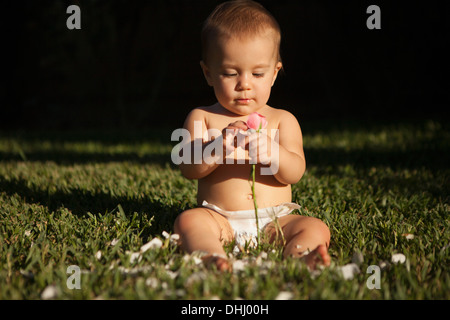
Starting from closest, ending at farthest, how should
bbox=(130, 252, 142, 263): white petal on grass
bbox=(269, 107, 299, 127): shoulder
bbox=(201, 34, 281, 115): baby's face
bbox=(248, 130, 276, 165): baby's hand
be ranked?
bbox=(130, 252, 142, 263): white petal on grass → bbox=(248, 130, 276, 165): baby's hand → bbox=(201, 34, 281, 115): baby's face → bbox=(269, 107, 299, 127): shoulder

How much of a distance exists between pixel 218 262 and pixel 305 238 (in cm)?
46

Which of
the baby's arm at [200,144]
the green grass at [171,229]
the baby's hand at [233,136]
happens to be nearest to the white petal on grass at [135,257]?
the green grass at [171,229]

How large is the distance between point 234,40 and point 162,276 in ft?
3.55

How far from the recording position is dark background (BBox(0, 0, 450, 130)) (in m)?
9.33

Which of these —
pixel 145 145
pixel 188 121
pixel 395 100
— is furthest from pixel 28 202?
pixel 395 100

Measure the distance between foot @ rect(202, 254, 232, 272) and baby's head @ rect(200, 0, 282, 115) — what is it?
2.50 feet

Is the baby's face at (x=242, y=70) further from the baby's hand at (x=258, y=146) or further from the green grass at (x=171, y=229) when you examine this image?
the green grass at (x=171, y=229)

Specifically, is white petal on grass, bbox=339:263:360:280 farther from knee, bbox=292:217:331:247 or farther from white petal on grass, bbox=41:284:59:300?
white petal on grass, bbox=41:284:59:300

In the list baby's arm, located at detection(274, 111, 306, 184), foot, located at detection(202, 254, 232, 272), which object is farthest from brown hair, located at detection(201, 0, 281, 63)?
foot, located at detection(202, 254, 232, 272)

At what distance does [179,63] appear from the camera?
11.9 m

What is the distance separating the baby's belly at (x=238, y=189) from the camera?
2273 mm

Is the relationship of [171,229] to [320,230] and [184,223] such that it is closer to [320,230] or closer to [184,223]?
[184,223]

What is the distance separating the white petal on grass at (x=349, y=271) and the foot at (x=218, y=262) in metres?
0.43

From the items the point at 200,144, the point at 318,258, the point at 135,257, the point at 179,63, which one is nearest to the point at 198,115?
the point at 200,144
